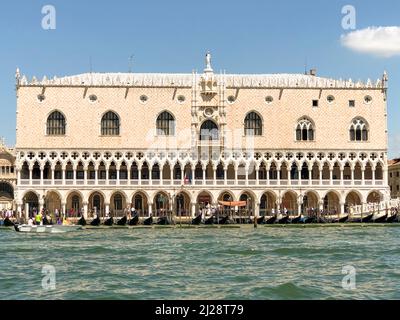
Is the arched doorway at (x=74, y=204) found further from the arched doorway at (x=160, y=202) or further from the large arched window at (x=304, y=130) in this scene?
the large arched window at (x=304, y=130)

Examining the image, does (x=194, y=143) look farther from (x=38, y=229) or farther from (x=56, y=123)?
(x=38, y=229)

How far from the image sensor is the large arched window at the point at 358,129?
1857 inches

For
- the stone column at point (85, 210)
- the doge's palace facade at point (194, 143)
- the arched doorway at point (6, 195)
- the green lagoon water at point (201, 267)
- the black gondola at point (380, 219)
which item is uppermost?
the doge's palace facade at point (194, 143)

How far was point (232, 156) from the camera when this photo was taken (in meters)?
46.1

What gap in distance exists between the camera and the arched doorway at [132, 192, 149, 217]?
153 feet

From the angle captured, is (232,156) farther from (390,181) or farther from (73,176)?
(390,181)

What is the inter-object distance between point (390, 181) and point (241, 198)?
22.7m

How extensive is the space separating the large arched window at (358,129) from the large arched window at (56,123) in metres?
19.4

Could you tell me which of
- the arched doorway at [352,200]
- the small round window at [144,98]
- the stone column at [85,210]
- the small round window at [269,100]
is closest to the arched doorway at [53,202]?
the stone column at [85,210]

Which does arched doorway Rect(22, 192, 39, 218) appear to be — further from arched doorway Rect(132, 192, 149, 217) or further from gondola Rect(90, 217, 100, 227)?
gondola Rect(90, 217, 100, 227)

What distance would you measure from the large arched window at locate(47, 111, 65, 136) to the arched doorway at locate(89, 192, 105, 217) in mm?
4746

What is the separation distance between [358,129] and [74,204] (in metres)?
19.8

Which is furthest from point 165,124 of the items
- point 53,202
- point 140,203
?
point 53,202
